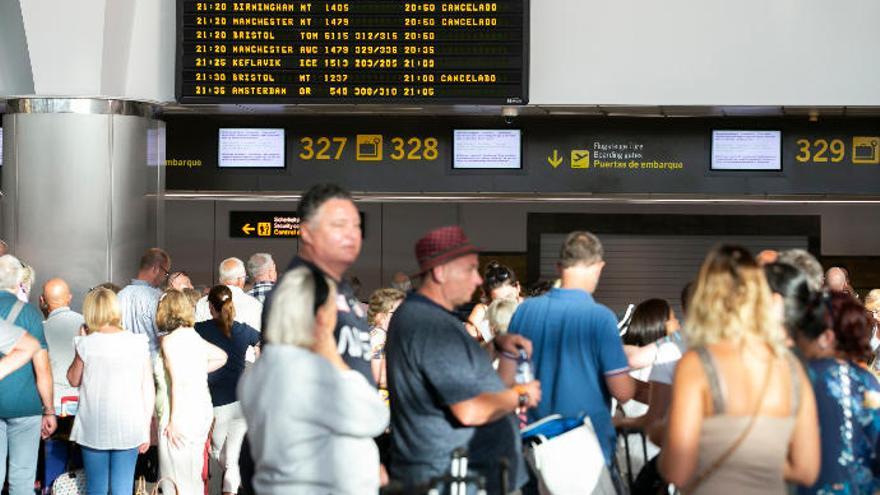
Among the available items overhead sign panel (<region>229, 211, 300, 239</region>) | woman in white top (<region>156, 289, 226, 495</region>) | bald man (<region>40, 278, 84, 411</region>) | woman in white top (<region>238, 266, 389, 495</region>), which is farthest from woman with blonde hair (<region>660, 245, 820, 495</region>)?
overhead sign panel (<region>229, 211, 300, 239</region>)

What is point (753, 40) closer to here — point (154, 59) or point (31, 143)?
point (154, 59)

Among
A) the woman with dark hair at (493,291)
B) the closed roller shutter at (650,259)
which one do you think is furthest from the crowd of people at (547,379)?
the closed roller shutter at (650,259)

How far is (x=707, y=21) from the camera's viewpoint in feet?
38.5

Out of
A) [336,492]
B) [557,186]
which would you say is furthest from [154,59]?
[336,492]

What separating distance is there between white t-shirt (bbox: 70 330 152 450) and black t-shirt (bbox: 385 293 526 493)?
331 cm

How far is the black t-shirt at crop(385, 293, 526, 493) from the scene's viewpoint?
485cm

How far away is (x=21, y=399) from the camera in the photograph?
795 centimetres

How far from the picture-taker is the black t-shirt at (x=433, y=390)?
4.85m

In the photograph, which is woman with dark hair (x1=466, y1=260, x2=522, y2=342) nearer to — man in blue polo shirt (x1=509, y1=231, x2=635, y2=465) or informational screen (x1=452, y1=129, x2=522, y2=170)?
informational screen (x1=452, y1=129, x2=522, y2=170)

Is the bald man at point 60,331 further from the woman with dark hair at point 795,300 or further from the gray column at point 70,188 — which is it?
the woman with dark hair at point 795,300

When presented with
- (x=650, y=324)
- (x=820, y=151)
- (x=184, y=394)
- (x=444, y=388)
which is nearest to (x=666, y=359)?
(x=650, y=324)

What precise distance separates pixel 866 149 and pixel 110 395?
6898 mm

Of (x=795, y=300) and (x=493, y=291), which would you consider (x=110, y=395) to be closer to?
(x=493, y=291)

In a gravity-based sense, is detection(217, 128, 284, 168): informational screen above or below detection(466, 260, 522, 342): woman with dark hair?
above
